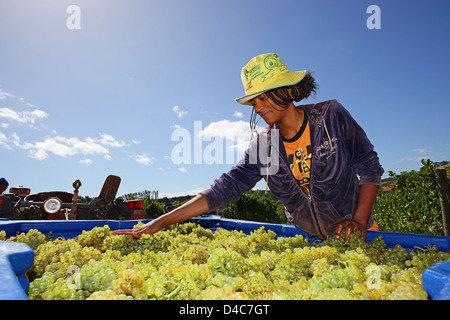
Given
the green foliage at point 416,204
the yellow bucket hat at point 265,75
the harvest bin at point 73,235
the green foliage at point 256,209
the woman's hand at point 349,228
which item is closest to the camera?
the harvest bin at point 73,235

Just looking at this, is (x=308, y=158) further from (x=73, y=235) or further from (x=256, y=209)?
(x=256, y=209)

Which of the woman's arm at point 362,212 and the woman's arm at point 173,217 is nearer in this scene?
the woman's arm at point 362,212

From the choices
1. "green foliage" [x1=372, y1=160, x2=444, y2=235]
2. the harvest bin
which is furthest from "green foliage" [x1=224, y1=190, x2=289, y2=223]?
the harvest bin

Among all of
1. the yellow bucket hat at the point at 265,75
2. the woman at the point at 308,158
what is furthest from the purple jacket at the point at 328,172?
the yellow bucket hat at the point at 265,75

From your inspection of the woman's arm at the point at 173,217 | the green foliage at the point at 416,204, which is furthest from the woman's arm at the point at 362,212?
the green foliage at the point at 416,204

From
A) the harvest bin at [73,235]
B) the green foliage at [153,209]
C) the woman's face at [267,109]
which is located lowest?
the green foliage at [153,209]

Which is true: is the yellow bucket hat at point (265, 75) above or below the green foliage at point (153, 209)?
above

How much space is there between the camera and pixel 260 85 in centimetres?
240

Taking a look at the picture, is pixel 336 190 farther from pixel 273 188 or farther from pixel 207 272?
pixel 207 272

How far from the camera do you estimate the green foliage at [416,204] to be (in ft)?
19.0

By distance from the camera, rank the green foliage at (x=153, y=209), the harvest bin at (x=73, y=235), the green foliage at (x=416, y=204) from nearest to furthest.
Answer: the harvest bin at (x=73, y=235) < the green foliage at (x=416, y=204) < the green foliage at (x=153, y=209)

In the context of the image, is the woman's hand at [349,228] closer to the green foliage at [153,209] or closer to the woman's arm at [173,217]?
the woman's arm at [173,217]
